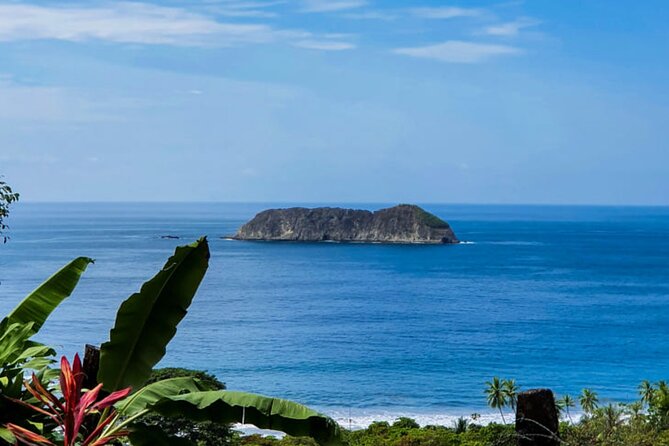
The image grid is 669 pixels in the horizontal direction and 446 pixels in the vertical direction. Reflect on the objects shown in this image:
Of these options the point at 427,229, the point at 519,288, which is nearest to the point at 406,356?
the point at 519,288

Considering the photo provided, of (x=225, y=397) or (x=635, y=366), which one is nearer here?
(x=225, y=397)

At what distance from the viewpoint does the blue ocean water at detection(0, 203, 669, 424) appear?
76.9 meters

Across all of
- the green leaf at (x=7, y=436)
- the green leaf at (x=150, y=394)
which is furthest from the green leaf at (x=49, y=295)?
the green leaf at (x=7, y=436)

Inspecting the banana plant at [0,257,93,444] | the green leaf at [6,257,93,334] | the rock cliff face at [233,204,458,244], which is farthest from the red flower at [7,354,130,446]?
the rock cliff face at [233,204,458,244]

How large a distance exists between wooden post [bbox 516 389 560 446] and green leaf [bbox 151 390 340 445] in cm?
158

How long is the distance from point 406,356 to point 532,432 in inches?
3186

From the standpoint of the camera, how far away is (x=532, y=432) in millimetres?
6699

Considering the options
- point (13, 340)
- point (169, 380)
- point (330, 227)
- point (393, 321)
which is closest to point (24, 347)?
point (13, 340)

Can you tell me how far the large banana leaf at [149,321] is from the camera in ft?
21.0

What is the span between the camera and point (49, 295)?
748 centimetres

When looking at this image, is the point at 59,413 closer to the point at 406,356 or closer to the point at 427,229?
the point at 406,356

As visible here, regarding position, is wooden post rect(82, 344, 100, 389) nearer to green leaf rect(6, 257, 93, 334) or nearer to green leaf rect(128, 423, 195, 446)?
green leaf rect(6, 257, 93, 334)

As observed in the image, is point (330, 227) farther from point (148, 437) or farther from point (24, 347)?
point (148, 437)

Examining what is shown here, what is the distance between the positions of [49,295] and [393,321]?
97021 mm
